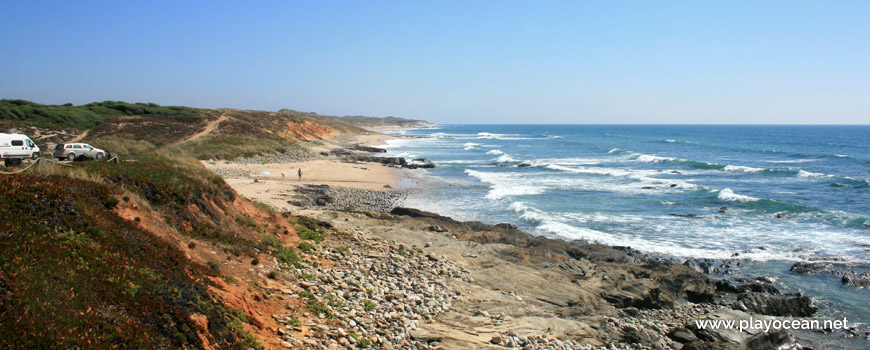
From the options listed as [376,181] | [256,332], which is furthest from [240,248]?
[376,181]

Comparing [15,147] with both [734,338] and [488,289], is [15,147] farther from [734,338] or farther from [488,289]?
[734,338]

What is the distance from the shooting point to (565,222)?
26.4 meters

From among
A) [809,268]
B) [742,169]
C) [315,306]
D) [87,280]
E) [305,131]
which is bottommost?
[809,268]

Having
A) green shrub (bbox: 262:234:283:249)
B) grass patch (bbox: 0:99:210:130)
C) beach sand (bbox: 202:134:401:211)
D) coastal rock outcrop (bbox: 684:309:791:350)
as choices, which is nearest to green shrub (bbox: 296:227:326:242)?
green shrub (bbox: 262:234:283:249)

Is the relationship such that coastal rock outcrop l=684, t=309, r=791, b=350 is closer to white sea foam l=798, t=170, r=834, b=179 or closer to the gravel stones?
the gravel stones

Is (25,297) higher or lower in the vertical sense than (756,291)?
higher

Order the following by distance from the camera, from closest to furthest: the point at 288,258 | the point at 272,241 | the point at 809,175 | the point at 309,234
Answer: the point at 288,258, the point at 272,241, the point at 309,234, the point at 809,175

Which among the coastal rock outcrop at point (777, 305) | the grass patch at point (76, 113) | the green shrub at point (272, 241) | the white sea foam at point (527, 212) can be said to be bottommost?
the coastal rock outcrop at point (777, 305)

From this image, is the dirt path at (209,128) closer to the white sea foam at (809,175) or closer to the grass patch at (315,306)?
the grass patch at (315,306)

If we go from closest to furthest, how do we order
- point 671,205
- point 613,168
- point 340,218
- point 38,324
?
1. point 38,324
2. point 340,218
3. point 671,205
4. point 613,168

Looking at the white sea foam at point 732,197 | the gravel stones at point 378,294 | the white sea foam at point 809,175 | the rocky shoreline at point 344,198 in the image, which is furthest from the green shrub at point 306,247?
the white sea foam at point 809,175

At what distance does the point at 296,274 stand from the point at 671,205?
88.9 ft

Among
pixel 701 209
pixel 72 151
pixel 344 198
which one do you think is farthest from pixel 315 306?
pixel 701 209

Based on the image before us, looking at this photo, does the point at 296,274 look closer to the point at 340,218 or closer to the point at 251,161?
the point at 340,218
